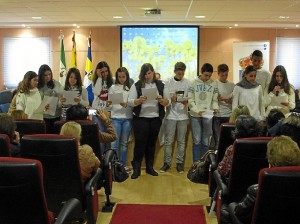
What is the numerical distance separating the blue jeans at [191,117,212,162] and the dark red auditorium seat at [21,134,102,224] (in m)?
2.46

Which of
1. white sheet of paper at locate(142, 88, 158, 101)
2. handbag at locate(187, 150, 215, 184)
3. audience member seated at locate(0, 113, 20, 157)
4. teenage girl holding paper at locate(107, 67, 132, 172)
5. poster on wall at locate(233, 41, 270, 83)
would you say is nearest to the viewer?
audience member seated at locate(0, 113, 20, 157)

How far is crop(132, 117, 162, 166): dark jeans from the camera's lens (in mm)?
4887

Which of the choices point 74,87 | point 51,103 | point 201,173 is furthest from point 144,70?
point 201,173

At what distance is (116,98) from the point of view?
16.1 ft

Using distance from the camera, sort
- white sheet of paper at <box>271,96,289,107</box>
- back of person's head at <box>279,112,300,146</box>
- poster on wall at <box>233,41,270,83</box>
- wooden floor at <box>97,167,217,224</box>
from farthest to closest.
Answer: poster on wall at <box>233,41,270,83</box>, white sheet of paper at <box>271,96,289,107</box>, wooden floor at <box>97,167,217,224</box>, back of person's head at <box>279,112,300,146</box>

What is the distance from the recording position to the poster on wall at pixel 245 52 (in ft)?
34.1

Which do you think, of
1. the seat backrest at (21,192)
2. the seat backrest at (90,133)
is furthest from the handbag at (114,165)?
the seat backrest at (21,192)

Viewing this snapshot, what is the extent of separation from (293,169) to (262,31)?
949cm

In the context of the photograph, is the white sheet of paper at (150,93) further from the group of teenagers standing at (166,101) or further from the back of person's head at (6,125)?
the back of person's head at (6,125)

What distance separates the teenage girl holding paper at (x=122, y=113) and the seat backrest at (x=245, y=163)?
2.44m

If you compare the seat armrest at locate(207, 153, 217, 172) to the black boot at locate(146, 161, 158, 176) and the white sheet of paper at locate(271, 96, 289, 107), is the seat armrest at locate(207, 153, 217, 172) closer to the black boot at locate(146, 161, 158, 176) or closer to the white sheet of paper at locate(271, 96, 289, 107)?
the black boot at locate(146, 161, 158, 176)

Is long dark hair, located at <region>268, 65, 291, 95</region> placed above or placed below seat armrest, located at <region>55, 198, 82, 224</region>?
above

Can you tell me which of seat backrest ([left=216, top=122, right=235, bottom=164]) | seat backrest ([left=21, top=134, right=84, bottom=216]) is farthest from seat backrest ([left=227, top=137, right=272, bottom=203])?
seat backrest ([left=21, top=134, right=84, bottom=216])

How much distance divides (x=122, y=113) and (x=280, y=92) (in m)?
2.09
